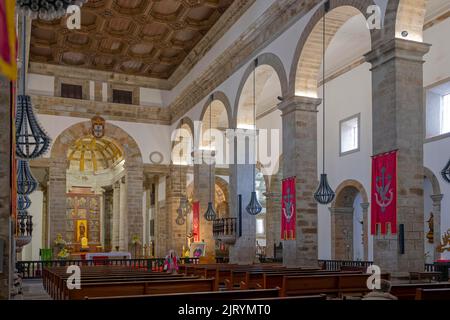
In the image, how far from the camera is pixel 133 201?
985 inches

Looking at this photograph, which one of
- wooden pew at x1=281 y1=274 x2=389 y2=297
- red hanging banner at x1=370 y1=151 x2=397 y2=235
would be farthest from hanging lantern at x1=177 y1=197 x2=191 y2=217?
wooden pew at x1=281 y1=274 x2=389 y2=297

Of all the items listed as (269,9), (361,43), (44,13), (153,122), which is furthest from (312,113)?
(153,122)

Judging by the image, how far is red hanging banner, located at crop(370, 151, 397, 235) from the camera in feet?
33.1

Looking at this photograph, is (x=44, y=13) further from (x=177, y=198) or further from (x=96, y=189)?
(x=96, y=189)

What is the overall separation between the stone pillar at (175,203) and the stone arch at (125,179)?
4.51ft

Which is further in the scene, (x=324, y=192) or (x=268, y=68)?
(x=268, y=68)

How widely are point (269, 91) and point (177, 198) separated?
6658 mm

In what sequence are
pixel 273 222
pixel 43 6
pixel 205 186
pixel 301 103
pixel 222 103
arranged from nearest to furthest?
pixel 43 6
pixel 301 103
pixel 222 103
pixel 205 186
pixel 273 222

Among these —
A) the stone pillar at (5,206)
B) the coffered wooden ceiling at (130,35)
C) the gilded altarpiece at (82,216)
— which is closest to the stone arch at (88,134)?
the coffered wooden ceiling at (130,35)

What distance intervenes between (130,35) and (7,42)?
19102 millimetres

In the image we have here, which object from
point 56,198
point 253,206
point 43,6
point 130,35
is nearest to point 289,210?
point 253,206

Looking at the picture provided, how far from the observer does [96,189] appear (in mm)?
32562

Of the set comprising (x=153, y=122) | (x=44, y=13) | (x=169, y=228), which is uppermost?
(x=153, y=122)

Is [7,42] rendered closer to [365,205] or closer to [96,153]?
[365,205]
